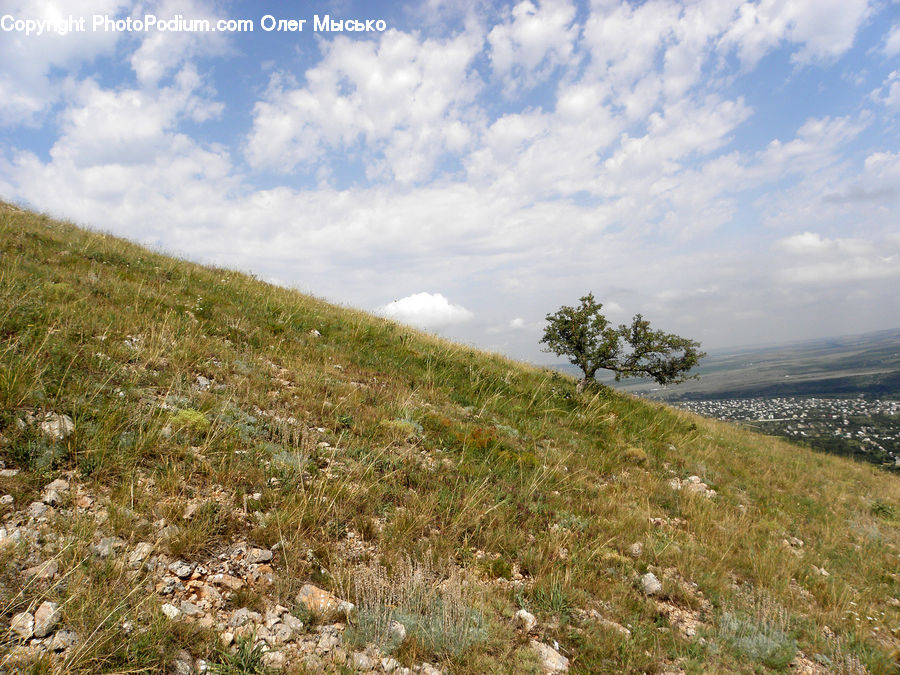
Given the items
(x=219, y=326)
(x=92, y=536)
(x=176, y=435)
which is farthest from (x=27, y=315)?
(x=92, y=536)

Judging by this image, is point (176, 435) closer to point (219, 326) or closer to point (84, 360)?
point (84, 360)

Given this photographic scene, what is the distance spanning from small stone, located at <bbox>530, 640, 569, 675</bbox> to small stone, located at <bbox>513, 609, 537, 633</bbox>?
0.47 ft

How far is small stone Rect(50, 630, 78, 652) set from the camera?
2385 mm

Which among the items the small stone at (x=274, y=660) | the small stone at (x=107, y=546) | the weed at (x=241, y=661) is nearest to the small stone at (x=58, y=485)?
the small stone at (x=107, y=546)

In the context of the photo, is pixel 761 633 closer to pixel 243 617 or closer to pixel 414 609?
pixel 414 609

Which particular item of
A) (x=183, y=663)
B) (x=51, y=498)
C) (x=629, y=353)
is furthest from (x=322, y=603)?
(x=629, y=353)

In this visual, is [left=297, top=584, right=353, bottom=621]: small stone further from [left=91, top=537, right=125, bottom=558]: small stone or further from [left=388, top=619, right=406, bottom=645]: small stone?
[left=91, top=537, right=125, bottom=558]: small stone

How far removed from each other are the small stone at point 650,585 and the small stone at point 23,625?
5.24 metres

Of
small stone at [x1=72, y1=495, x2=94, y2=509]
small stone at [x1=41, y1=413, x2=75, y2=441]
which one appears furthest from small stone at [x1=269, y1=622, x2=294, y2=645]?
small stone at [x1=41, y1=413, x2=75, y2=441]

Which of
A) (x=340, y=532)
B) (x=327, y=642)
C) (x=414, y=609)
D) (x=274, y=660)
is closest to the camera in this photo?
(x=274, y=660)

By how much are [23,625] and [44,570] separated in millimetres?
482

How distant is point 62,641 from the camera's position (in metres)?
2.42

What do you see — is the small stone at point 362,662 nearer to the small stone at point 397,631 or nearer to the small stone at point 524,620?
the small stone at point 397,631

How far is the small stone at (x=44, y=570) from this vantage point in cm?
275
